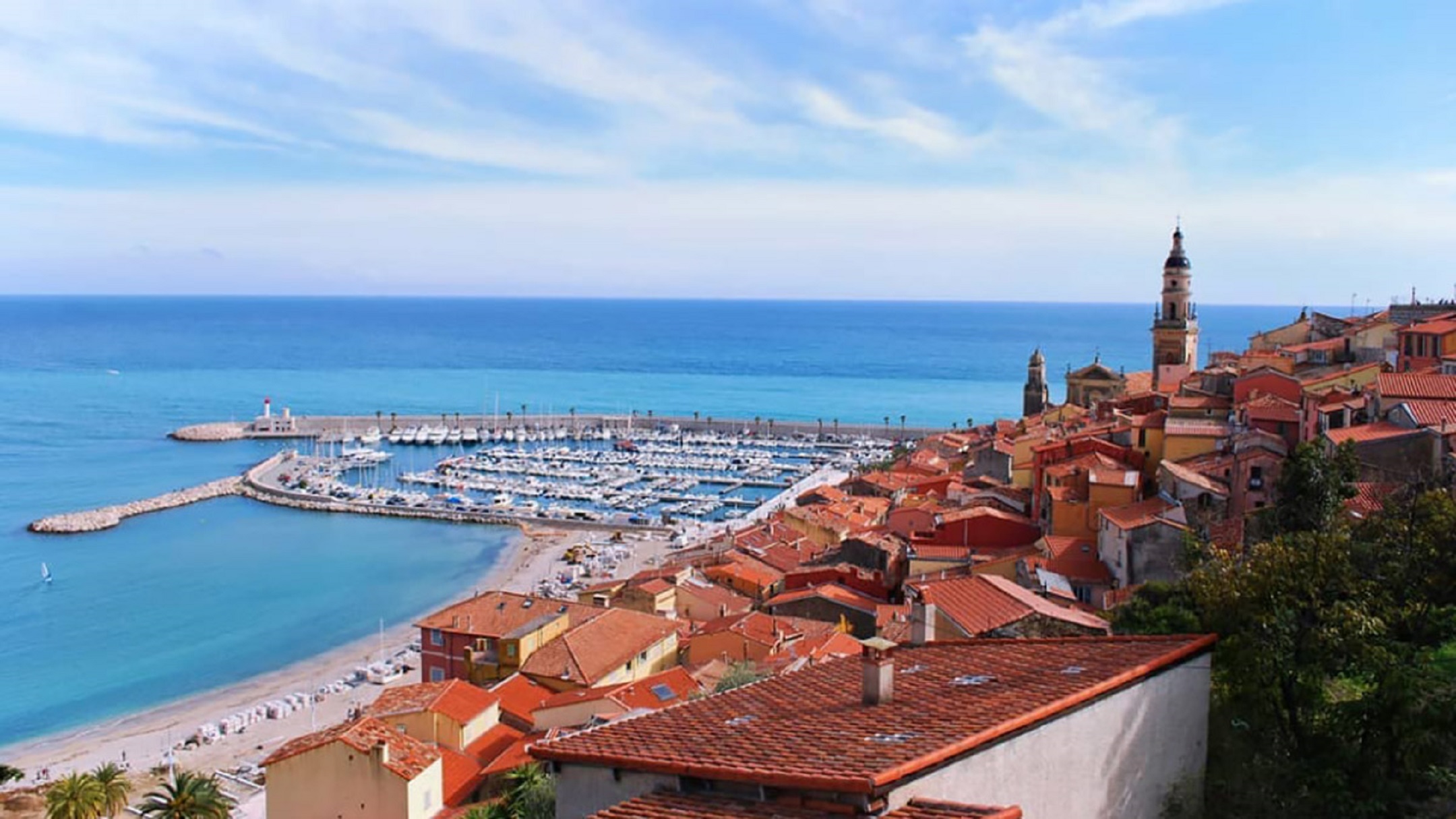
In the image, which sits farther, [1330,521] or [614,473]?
[614,473]

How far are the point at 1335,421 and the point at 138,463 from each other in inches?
2659

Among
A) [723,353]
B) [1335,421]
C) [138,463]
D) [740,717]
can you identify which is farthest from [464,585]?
[723,353]

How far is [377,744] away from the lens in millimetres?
14172

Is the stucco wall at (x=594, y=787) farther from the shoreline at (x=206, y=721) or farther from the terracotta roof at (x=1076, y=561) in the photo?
the shoreline at (x=206, y=721)

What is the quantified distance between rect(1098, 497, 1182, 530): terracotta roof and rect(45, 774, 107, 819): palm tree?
17.4m

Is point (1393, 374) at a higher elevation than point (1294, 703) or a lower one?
higher

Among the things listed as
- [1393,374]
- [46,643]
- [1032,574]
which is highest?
[1393,374]

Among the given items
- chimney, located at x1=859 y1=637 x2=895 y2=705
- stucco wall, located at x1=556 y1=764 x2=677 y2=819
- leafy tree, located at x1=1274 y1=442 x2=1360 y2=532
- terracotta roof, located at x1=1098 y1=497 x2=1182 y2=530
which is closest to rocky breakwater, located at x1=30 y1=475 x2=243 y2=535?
terracotta roof, located at x1=1098 y1=497 x2=1182 y2=530

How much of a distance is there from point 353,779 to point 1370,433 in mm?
17221

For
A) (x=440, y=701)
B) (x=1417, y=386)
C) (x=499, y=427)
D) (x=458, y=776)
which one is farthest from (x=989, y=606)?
(x=499, y=427)

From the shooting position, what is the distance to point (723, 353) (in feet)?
559

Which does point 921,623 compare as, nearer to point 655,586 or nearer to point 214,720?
point 655,586

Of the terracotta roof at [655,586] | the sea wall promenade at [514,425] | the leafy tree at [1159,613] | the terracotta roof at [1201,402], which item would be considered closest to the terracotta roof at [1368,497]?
the leafy tree at [1159,613]

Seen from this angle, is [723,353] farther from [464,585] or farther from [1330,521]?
[1330,521]
